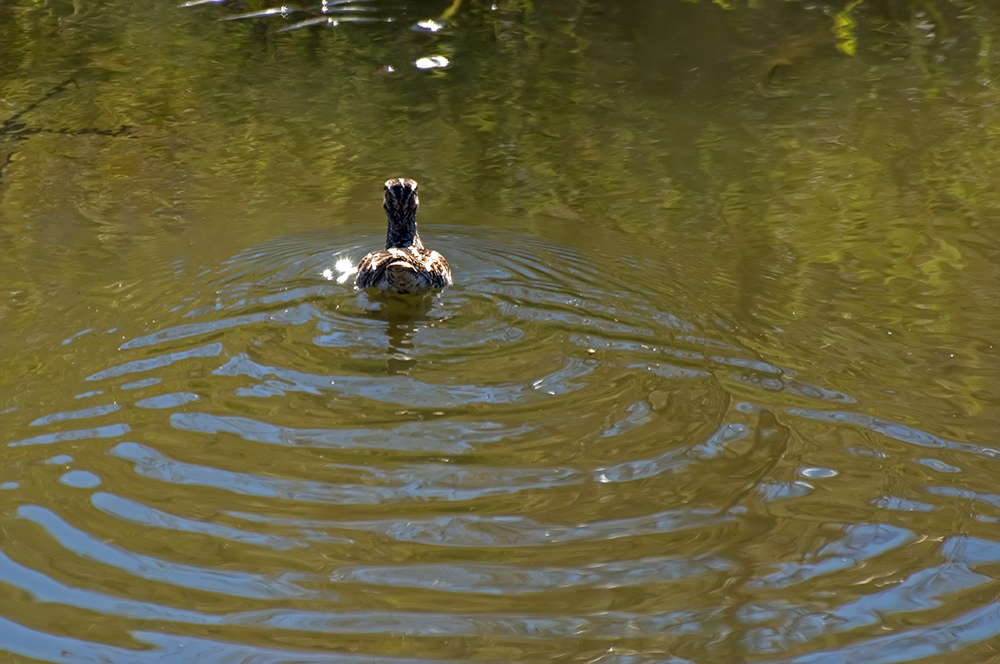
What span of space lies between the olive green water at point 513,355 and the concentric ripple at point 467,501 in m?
0.02

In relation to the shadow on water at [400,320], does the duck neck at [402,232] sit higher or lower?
higher

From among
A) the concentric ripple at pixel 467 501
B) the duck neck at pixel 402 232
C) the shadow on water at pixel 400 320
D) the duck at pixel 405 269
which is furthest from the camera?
the duck neck at pixel 402 232

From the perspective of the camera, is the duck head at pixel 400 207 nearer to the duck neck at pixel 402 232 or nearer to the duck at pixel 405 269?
the duck neck at pixel 402 232

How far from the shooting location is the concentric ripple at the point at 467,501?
13.5 ft

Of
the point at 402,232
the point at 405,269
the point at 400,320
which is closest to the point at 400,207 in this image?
the point at 402,232

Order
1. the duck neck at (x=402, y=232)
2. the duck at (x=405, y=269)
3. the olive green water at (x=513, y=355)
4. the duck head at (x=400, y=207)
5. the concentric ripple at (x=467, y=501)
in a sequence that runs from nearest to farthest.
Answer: the concentric ripple at (x=467, y=501) → the olive green water at (x=513, y=355) → the duck at (x=405, y=269) → the duck neck at (x=402, y=232) → the duck head at (x=400, y=207)

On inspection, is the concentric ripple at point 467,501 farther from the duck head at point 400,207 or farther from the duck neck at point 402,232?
the duck head at point 400,207

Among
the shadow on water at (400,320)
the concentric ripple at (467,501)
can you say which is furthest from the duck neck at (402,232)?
the concentric ripple at (467,501)

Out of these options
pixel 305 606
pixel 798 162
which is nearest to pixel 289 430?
pixel 305 606

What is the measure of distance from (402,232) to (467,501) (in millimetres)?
3347

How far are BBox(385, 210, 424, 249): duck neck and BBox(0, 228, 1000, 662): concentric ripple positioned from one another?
3.85 ft

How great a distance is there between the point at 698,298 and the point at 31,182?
5103 millimetres

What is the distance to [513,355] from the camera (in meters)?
6.07

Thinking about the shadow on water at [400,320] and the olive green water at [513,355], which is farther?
the shadow on water at [400,320]
